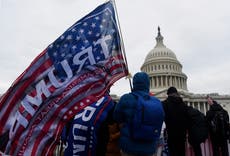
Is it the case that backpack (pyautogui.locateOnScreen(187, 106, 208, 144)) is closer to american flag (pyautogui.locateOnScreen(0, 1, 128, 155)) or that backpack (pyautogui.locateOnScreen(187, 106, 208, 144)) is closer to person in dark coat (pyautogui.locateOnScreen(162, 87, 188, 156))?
person in dark coat (pyautogui.locateOnScreen(162, 87, 188, 156))

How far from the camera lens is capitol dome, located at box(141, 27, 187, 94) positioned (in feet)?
204

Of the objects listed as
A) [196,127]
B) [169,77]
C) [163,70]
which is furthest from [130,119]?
[163,70]

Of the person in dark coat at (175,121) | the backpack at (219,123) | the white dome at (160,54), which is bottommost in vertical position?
the person in dark coat at (175,121)

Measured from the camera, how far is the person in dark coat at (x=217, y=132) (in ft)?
21.6

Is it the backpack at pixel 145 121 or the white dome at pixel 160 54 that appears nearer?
the backpack at pixel 145 121

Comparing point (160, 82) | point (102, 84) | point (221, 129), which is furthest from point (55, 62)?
point (160, 82)

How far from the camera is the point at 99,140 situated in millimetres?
4371

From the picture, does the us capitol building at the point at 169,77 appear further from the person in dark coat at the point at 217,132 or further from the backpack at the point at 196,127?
the backpack at the point at 196,127

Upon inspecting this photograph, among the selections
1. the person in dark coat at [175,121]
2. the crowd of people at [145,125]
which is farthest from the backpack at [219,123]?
the person in dark coat at [175,121]

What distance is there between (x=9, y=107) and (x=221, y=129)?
4.64 metres

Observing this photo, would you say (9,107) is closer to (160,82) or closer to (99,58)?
(99,58)

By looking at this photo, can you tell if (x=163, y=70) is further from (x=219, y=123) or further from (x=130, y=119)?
(x=130, y=119)

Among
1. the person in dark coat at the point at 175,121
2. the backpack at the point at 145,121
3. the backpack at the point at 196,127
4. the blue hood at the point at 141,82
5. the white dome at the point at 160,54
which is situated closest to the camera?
the backpack at the point at 145,121

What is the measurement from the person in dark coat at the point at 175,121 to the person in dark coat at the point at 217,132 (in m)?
1.31
